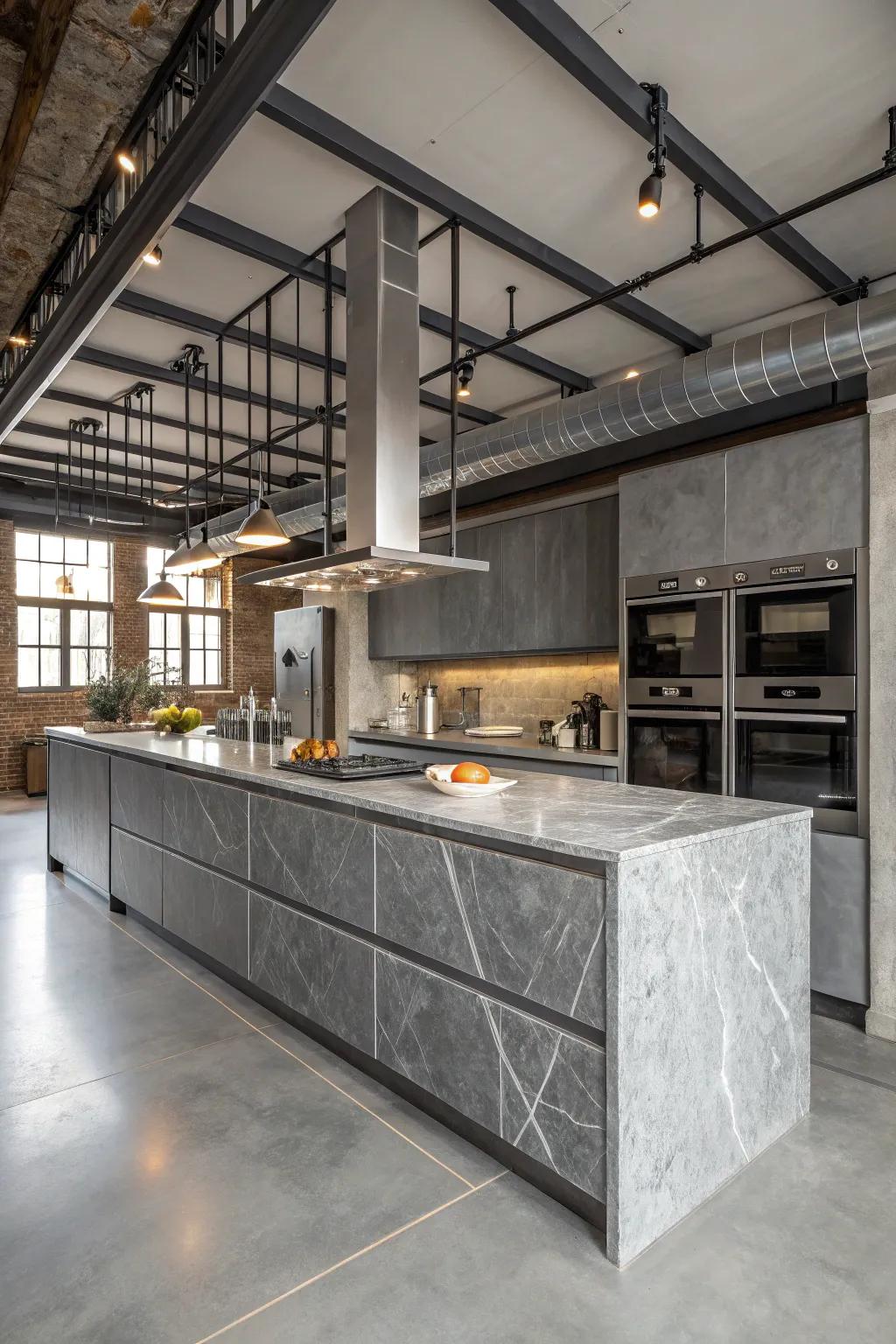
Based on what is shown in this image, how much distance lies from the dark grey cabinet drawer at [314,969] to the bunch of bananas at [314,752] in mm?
637

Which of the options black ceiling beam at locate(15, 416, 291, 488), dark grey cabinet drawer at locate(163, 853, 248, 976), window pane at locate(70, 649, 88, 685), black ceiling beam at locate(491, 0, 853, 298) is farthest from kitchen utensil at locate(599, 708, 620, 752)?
window pane at locate(70, 649, 88, 685)

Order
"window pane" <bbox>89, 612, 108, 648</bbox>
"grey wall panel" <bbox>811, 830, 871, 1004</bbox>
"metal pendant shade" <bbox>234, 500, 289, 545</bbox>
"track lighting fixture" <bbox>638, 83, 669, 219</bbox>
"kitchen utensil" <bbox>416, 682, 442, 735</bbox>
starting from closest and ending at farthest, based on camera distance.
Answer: "track lighting fixture" <bbox>638, 83, 669, 219</bbox>
"grey wall panel" <bbox>811, 830, 871, 1004</bbox>
"metal pendant shade" <bbox>234, 500, 289, 545</bbox>
"kitchen utensil" <bbox>416, 682, 442, 735</bbox>
"window pane" <bbox>89, 612, 108, 648</bbox>

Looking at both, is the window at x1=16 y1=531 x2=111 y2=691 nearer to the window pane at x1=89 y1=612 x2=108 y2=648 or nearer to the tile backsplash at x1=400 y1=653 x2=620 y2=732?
the window pane at x1=89 y1=612 x2=108 y2=648

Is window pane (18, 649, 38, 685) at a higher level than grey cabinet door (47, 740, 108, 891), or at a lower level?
higher

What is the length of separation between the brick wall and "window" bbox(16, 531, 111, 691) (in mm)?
180

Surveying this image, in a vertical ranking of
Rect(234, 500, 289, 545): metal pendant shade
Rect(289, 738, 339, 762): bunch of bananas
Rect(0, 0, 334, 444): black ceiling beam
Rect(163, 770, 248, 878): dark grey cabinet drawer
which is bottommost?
Rect(163, 770, 248, 878): dark grey cabinet drawer

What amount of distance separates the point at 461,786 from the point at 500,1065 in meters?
0.88

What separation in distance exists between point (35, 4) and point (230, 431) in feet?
14.6

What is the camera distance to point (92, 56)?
6.79 feet

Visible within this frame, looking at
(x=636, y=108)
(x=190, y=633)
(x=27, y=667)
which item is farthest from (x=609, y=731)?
(x=190, y=633)

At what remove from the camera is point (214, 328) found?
14.5 ft

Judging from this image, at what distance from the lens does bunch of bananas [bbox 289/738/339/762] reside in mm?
3557

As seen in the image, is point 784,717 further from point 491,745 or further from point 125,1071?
point 125,1071

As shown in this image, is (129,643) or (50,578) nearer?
(50,578)
